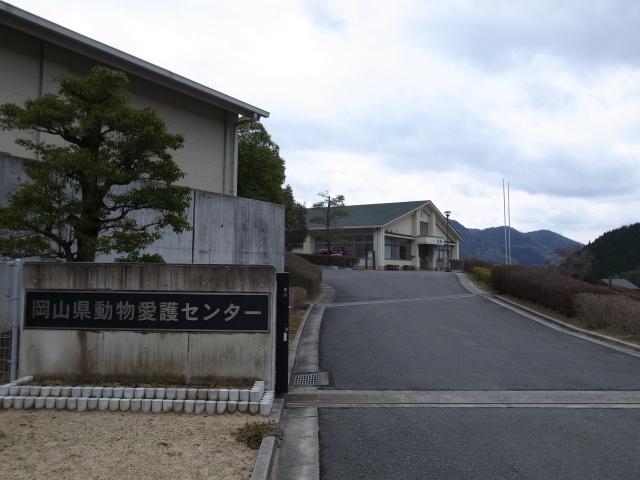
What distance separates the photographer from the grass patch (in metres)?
5.19

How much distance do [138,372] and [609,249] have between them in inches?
2550

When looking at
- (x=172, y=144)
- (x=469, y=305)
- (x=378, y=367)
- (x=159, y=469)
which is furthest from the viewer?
(x=469, y=305)

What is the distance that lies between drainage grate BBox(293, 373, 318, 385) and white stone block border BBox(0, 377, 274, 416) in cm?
173

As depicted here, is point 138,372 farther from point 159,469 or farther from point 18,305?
point 159,469

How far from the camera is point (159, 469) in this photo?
4.46 meters

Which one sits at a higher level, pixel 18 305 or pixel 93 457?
pixel 18 305

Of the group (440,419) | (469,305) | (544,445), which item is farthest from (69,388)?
(469,305)

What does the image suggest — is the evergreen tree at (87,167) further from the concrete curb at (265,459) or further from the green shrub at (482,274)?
the green shrub at (482,274)

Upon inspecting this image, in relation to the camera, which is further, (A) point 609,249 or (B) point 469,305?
(A) point 609,249

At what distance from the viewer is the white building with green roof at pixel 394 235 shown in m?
43.7

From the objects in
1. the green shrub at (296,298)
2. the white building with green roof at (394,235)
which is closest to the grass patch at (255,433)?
the green shrub at (296,298)

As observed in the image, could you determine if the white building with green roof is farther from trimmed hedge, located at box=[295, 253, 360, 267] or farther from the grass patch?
the grass patch

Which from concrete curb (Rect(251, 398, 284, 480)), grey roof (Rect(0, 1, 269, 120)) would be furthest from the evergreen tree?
grey roof (Rect(0, 1, 269, 120))

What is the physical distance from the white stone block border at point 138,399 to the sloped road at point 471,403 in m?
0.79
